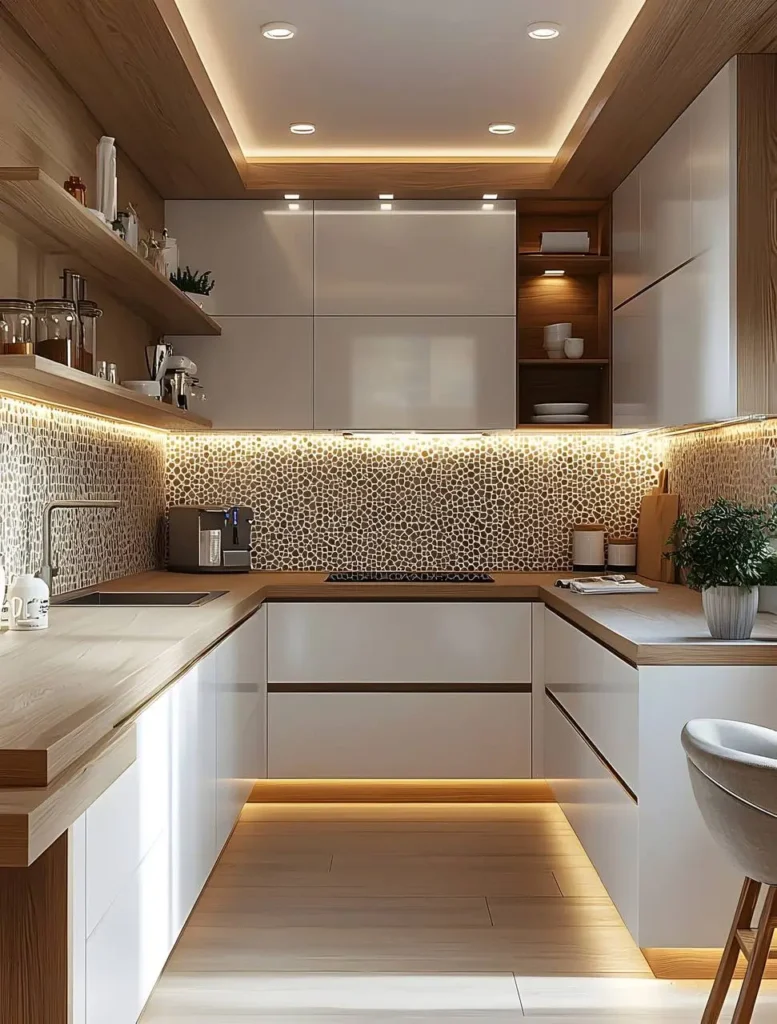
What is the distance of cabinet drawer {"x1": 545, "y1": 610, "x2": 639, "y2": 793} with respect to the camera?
8.36ft

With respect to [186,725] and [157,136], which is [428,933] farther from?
[157,136]

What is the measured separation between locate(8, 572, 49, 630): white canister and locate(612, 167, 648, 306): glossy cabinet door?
7.95 feet

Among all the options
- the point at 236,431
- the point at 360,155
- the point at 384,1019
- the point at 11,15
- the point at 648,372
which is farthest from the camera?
the point at 236,431

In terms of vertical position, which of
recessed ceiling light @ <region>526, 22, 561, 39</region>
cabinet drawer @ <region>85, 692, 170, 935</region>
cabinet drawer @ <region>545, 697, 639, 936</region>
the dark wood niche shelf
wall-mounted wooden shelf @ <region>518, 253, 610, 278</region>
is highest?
recessed ceiling light @ <region>526, 22, 561, 39</region>

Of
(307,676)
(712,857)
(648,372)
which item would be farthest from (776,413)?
(307,676)

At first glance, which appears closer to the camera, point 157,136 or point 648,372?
point 157,136

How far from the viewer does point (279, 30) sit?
3.04 m

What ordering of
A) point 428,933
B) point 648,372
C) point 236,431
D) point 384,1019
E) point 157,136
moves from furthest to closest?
point 236,431 → point 648,372 → point 157,136 → point 428,933 → point 384,1019

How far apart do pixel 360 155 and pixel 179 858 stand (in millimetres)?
2864

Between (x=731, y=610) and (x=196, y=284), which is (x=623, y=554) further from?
(x=196, y=284)

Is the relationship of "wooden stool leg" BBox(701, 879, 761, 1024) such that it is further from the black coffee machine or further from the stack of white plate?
the black coffee machine

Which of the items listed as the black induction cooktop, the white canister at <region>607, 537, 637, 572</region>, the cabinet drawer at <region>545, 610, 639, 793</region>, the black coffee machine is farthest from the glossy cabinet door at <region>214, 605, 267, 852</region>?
the white canister at <region>607, 537, 637, 572</region>

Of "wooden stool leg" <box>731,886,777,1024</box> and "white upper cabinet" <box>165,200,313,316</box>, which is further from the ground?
"white upper cabinet" <box>165,200,313,316</box>

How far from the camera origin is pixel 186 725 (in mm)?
2471
